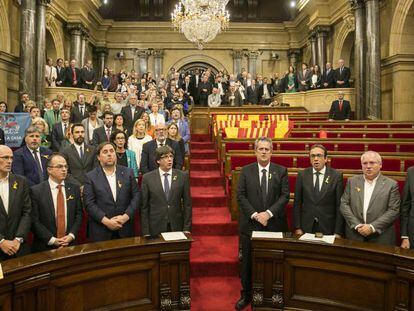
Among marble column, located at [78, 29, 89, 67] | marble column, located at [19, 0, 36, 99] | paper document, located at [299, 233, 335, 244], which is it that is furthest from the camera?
marble column, located at [78, 29, 89, 67]

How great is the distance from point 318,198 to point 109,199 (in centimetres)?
150

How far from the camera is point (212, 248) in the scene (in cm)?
411

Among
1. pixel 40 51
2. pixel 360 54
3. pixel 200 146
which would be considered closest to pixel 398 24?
pixel 360 54

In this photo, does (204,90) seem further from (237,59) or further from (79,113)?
(237,59)

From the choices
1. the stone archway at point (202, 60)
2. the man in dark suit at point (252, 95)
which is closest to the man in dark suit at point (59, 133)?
the man in dark suit at point (252, 95)

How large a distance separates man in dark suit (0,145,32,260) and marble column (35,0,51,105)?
24.4 ft

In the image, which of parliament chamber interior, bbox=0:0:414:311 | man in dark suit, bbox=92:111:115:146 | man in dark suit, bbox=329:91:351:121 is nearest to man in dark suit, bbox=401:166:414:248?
parliament chamber interior, bbox=0:0:414:311

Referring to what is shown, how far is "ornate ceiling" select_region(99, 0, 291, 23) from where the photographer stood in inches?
676

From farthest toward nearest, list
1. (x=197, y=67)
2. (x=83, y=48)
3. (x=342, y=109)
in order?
(x=197, y=67) → (x=83, y=48) → (x=342, y=109)

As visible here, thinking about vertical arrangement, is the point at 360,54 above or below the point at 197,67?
below

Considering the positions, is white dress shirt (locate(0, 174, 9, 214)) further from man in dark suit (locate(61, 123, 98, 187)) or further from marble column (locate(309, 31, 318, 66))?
marble column (locate(309, 31, 318, 66))

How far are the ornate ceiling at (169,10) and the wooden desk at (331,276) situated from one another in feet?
51.3

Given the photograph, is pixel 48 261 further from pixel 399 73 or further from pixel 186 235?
pixel 399 73

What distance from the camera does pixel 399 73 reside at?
1022cm
